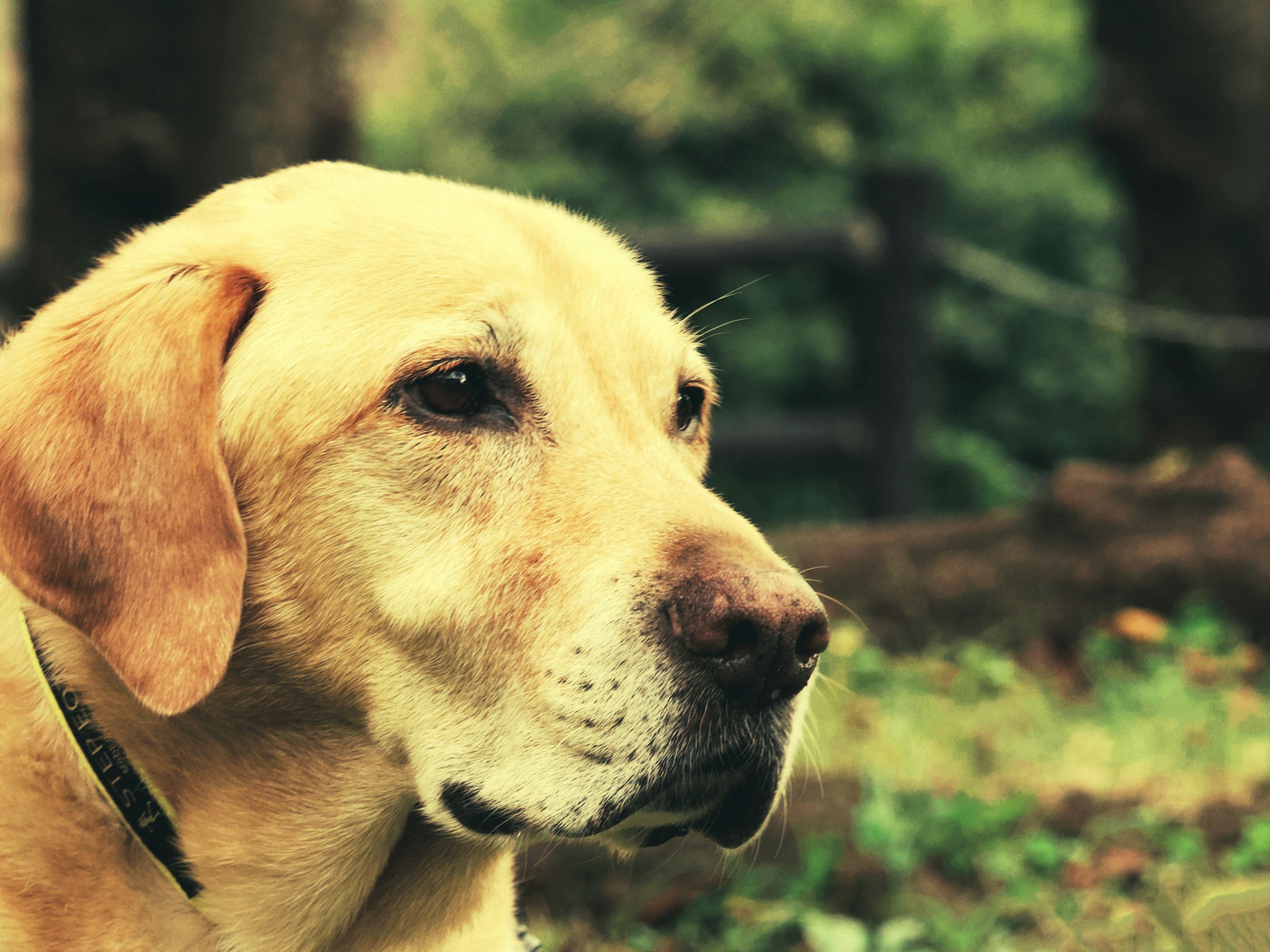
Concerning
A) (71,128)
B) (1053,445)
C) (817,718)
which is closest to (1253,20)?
(1053,445)

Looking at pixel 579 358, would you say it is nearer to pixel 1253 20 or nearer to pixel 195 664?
pixel 195 664

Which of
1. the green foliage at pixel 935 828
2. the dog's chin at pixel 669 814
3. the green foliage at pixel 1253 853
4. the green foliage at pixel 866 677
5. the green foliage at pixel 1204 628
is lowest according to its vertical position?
the green foliage at pixel 1204 628

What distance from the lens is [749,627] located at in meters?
1.81

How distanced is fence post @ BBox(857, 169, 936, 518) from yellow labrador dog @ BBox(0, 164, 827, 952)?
5050 millimetres

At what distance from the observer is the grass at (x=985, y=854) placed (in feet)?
9.77

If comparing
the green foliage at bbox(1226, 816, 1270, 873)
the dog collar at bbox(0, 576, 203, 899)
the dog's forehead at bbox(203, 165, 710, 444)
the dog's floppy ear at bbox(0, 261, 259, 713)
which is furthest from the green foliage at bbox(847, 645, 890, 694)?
the dog's floppy ear at bbox(0, 261, 259, 713)

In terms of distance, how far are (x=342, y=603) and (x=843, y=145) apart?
913cm

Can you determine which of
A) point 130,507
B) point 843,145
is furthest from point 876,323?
point 130,507

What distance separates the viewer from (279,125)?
4809 millimetres

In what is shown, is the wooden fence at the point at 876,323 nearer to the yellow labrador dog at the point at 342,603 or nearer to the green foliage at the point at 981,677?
the green foliage at the point at 981,677

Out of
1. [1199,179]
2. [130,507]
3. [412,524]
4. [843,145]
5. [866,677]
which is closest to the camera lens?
[130,507]

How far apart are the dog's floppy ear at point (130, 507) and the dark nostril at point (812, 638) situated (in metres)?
0.88

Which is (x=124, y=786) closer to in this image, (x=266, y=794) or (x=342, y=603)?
(x=266, y=794)

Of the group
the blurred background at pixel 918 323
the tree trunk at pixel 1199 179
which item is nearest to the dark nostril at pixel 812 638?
the blurred background at pixel 918 323
